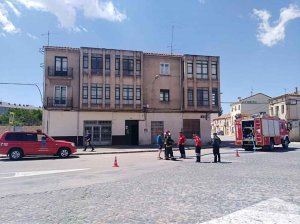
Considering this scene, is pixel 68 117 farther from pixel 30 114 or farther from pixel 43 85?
pixel 30 114

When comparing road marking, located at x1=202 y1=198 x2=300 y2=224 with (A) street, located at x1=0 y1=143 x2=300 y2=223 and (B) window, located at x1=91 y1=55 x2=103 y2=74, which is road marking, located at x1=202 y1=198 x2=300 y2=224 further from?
(B) window, located at x1=91 y1=55 x2=103 y2=74

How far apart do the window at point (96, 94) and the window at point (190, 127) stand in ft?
34.1

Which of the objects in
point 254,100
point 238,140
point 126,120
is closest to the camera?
point 238,140

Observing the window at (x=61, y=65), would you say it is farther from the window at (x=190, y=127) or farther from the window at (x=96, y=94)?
the window at (x=190, y=127)

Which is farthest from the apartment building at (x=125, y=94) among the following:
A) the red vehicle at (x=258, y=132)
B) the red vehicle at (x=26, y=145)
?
the red vehicle at (x=26, y=145)

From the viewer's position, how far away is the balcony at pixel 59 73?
34.7 m

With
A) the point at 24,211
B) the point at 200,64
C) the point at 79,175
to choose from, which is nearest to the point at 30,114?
the point at 200,64

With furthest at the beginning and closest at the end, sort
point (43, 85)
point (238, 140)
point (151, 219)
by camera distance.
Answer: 1. point (43, 85)
2. point (238, 140)
3. point (151, 219)

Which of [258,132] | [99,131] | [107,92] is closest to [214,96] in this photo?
[107,92]

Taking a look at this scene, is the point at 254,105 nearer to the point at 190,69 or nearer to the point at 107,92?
the point at 190,69

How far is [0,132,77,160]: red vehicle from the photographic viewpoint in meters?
21.7

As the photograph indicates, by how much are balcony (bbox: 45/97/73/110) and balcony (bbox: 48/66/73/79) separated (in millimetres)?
2324

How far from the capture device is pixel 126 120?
37125 millimetres

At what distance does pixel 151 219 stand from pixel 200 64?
3459cm
